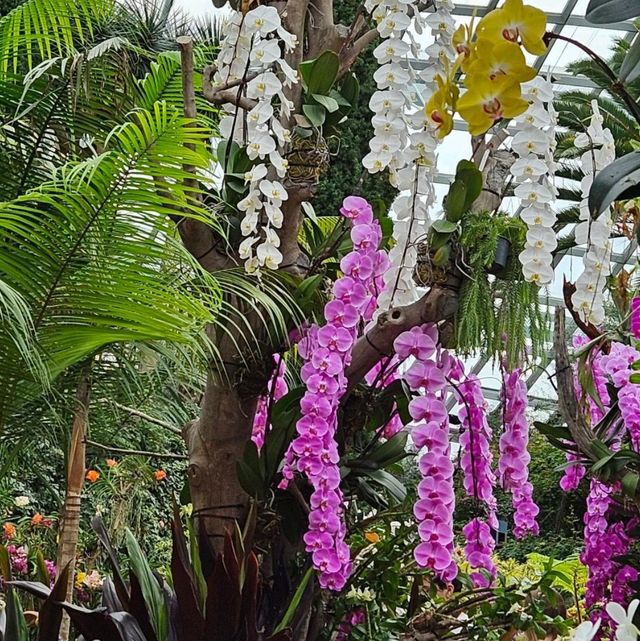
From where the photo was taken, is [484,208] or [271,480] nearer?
[484,208]

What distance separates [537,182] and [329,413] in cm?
68

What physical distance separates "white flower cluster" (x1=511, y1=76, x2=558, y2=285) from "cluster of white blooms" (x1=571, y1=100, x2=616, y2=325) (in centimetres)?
6

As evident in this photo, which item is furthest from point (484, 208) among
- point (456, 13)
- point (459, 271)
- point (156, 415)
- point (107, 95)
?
point (456, 13)

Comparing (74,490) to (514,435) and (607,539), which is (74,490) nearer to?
(514,435)

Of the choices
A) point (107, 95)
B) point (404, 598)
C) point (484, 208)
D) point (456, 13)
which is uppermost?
point (456, 13)

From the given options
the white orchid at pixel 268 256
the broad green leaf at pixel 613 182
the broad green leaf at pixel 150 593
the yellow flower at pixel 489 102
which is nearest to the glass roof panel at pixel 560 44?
the white orchid at pixel 268 256

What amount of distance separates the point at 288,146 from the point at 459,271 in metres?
0.57

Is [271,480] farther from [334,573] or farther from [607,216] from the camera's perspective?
[607,216]

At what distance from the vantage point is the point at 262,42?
1842 millimetres

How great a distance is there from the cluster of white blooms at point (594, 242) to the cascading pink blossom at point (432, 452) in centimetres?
40

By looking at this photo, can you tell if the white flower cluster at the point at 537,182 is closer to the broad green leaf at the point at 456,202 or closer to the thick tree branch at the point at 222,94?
the broad green leaf at the point at 456,202

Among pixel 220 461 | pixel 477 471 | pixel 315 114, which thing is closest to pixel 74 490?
pixel 220 461

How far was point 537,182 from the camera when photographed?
155 centimetres

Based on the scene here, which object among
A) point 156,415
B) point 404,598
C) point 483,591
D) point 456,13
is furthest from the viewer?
point 456,13
